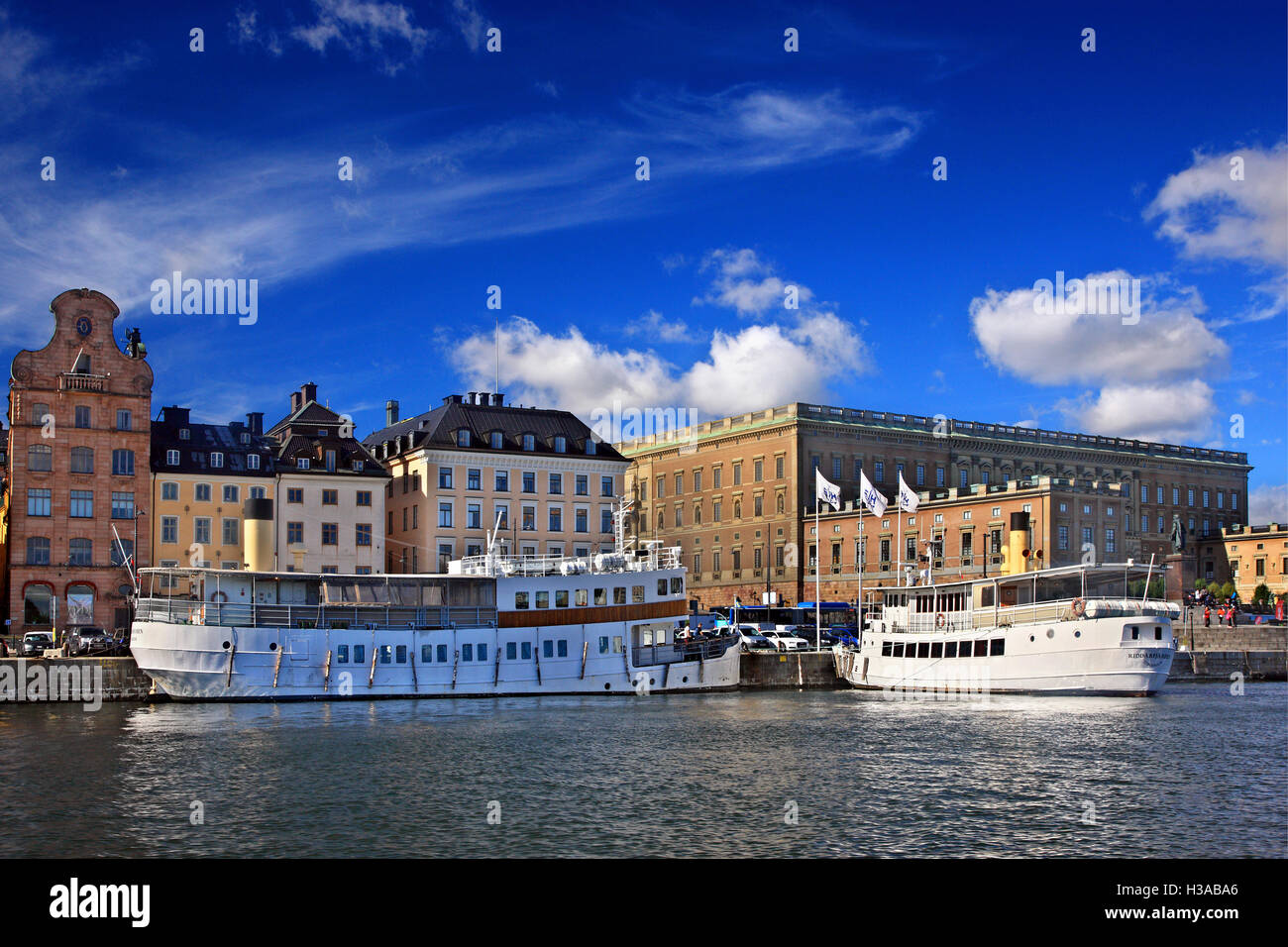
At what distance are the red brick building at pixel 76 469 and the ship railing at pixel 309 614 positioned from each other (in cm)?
2279

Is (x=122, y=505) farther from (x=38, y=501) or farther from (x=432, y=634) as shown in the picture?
(x=432, y=634)

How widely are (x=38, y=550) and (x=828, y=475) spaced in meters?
74.4

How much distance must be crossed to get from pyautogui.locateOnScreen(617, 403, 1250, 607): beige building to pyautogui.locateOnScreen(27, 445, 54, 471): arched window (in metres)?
66.3

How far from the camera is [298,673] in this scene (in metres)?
64.7

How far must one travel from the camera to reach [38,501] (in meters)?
83.6

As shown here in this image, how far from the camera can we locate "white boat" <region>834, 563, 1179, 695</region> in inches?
2603

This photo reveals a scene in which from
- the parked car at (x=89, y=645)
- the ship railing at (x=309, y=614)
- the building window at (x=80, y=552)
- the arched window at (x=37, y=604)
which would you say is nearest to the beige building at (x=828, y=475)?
the ship railing at (x=309, y=614)

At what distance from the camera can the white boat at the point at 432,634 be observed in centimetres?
6312

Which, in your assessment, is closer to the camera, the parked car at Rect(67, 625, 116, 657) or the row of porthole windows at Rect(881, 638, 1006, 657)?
the parked car at Rect(67, 625, 116, 657)

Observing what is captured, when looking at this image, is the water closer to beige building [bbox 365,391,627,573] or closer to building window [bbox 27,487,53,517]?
building window [bbox 27,487,53,517]

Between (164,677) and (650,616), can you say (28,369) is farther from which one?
(650,616)

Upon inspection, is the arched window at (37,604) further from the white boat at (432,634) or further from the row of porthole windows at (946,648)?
the row of porthole windows at (946,648)

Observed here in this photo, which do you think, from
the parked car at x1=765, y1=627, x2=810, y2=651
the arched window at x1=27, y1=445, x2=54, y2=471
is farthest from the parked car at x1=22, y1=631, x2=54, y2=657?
the parked car at x1=765, y1=627, x2=810, y2=651
